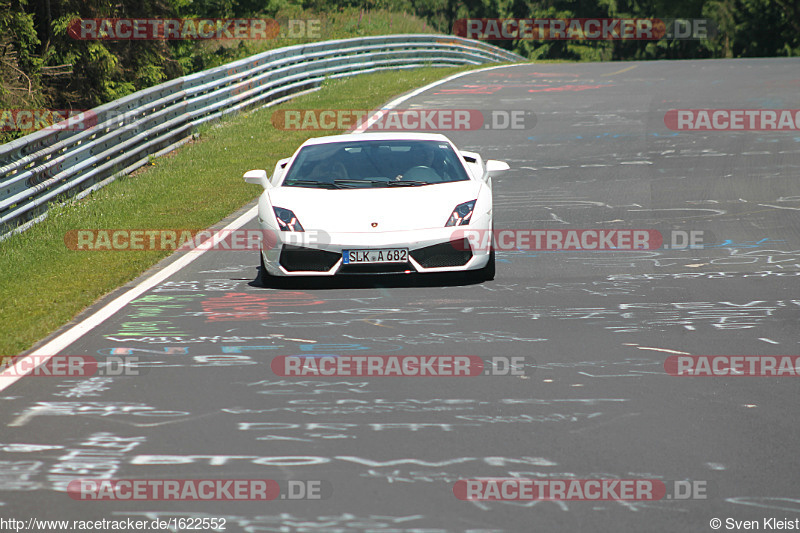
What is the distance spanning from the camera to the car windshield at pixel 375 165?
10617mm

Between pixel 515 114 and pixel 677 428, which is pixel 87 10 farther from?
pixel 677 428

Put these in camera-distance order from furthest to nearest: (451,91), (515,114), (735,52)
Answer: (735,52)
(451,91)
(515,114)

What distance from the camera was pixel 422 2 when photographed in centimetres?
9156

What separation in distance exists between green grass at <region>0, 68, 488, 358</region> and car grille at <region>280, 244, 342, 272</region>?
5.39ft

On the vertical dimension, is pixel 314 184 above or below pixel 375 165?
below

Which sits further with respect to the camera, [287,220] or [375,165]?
[375,165]

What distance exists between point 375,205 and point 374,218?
0.20m

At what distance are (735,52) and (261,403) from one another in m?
71.7

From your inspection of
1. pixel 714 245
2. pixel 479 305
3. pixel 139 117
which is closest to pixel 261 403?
pixel 479 305

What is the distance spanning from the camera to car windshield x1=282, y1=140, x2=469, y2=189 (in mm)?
10617

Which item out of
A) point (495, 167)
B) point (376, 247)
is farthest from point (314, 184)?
point (495, 167)

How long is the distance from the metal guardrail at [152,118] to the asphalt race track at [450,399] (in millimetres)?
3080

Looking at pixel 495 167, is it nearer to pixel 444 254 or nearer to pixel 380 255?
pixel 444 254

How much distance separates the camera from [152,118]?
19453 millimetres
